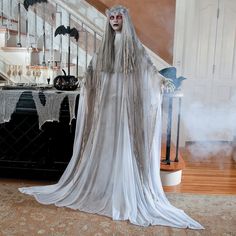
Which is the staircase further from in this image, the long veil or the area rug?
the area rug

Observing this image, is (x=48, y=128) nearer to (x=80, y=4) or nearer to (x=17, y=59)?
(x=17, y=59)

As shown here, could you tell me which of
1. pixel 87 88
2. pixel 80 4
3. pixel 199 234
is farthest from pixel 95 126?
pixel 80 4

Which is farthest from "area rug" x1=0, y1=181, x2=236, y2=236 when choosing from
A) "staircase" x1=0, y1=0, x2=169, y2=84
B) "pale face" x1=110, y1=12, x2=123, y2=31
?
"pale face" x1=110, y1=12, x2=123, y2=31

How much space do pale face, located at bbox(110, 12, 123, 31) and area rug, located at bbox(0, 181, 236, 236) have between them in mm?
1482

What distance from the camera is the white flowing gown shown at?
2629 millimetres

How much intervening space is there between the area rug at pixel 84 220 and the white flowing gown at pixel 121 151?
0.12 meters

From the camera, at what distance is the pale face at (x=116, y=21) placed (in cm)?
260

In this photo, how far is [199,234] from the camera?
91.2 inches

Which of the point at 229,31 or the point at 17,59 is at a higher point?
the point at 229,31

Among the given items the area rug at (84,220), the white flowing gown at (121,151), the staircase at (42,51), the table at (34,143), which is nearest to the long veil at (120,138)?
the white flowing gown at (121,151)

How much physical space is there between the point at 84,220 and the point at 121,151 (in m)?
0.60

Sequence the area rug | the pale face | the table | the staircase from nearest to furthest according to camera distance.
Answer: the area rug → the pale face → the table → the staircase

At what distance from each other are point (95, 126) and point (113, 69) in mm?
497

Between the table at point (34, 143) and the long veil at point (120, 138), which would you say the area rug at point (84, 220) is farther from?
the table at point (34, 143)
